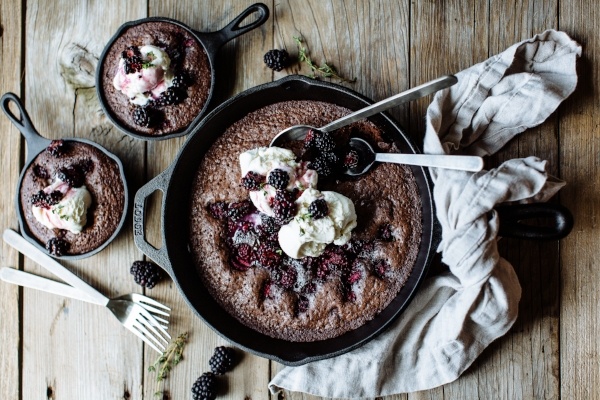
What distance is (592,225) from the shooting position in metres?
2.12

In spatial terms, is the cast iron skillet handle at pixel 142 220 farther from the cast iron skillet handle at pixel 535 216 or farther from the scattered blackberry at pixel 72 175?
the cast iron skillet handle at pixel 535 216

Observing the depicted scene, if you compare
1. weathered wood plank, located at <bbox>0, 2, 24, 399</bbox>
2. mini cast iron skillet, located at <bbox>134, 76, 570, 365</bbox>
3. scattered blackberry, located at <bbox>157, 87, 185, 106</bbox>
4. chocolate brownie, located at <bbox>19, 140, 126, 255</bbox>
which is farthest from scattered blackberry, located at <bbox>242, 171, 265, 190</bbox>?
weathered wood plank, located at <bbox>0, 2, 24, 399</bbox>

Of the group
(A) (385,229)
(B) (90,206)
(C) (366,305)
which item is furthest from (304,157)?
(B) (90,206)

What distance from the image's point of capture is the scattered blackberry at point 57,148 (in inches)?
82.0

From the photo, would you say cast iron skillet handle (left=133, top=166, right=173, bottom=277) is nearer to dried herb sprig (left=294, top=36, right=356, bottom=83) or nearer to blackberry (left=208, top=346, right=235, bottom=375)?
blackberry (left=208, top=346, right=235, bottom=375)

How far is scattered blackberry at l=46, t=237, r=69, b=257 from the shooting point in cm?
209

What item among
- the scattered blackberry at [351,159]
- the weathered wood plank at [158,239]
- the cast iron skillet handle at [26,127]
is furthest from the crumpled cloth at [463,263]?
the cast iron skillet handle at [26,127]

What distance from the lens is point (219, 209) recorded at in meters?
2.00

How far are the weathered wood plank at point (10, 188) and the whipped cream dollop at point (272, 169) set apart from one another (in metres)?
1.08

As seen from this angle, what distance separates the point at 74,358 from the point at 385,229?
4.48 feet

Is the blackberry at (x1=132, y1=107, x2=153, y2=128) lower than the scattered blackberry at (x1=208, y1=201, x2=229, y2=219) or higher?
higher

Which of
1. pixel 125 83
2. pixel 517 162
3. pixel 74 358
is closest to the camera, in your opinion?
pixel 517 162

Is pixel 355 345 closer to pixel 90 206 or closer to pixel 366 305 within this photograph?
pixel 366 305

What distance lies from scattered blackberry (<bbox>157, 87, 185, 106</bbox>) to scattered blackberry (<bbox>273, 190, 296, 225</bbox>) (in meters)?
0.60
